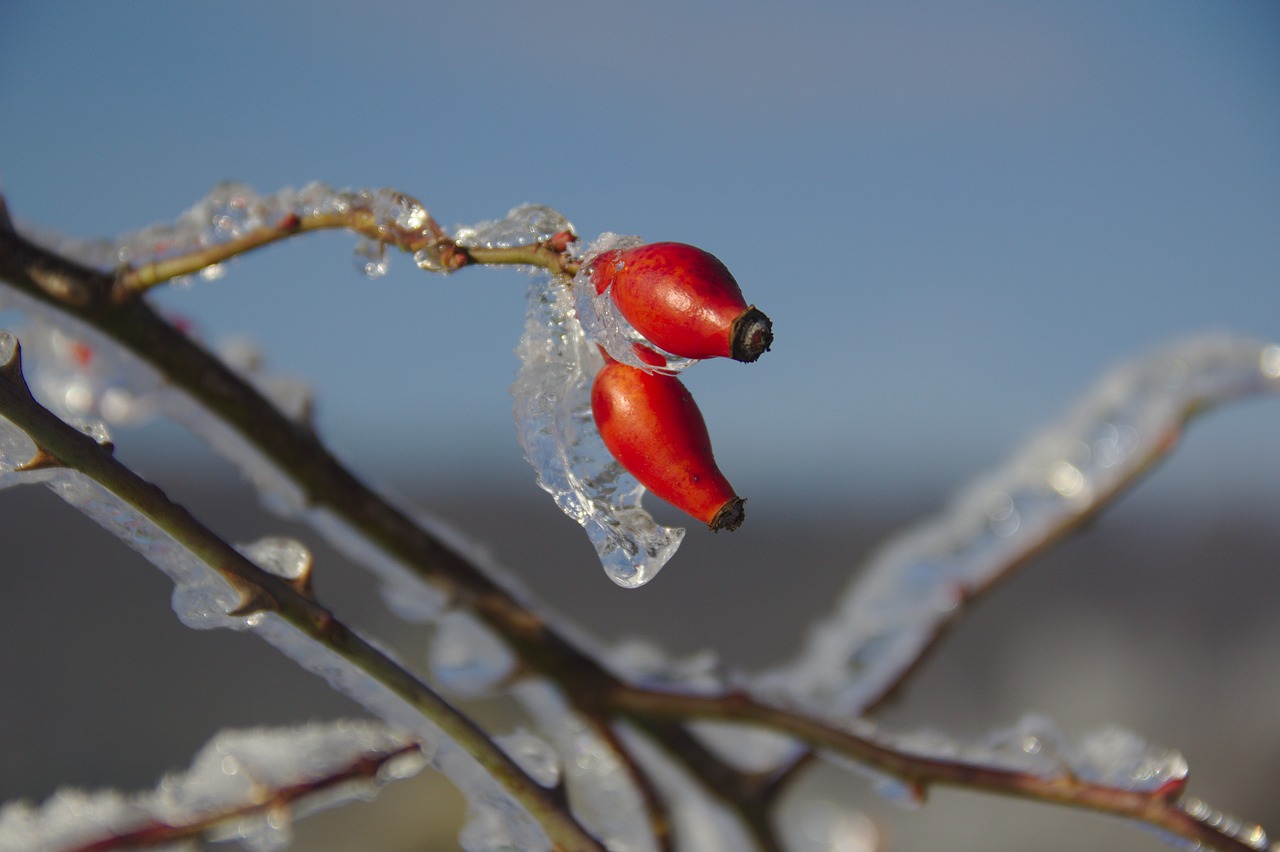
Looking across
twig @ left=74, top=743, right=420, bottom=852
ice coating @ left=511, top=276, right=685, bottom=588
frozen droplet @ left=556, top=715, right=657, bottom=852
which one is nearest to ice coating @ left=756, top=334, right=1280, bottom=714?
frozen droplet @ left=556, top=715, right=657, bottom=852

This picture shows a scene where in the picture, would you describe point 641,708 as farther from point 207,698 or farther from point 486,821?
point 207,698

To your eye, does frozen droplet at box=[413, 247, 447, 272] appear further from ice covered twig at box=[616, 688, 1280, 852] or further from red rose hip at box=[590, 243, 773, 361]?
ice covered twig at box=[616, 688, 1280, 852]

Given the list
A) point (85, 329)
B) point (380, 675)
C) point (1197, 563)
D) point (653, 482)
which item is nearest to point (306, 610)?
point (380, 675)

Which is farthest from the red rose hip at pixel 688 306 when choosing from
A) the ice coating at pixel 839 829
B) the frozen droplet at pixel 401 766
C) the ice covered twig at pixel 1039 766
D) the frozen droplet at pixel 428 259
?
the ice coating at pixel 839 829

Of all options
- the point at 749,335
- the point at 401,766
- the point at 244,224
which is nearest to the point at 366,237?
the point at 244,224

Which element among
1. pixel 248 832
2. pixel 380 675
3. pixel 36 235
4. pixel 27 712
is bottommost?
pixel 27 712

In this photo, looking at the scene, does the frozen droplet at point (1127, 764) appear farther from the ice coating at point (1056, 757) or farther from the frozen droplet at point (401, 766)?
the frozen droplet at point (401, 766)
